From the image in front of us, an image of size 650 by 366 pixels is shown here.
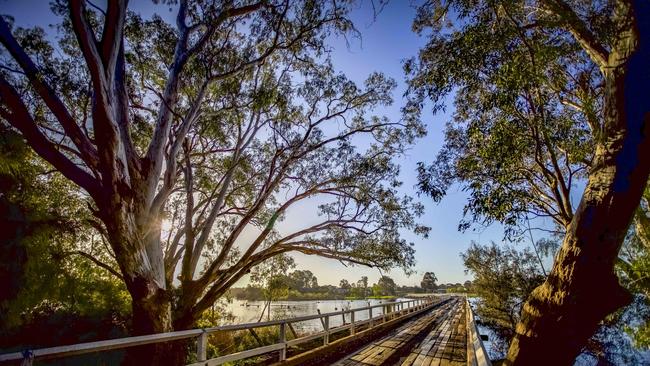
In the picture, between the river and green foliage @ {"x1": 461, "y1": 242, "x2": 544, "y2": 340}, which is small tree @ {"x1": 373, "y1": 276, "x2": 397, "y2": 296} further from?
green foliage @ {"x1": 461, "y1": 242, "x2": 544, "y2": 340}

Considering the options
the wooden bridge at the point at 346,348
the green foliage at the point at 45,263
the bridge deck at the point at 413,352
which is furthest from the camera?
the green foliage at the point at 45,263

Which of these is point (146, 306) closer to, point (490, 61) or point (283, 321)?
point (283, 321)

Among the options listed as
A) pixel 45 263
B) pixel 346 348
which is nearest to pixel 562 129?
pixel 346 348

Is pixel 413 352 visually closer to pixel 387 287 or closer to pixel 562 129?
pixel 562 129

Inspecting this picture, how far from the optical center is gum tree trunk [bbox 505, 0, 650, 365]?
3.37 m

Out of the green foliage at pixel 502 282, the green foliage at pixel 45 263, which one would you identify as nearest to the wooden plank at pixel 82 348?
the green foliage at pixel 45 263

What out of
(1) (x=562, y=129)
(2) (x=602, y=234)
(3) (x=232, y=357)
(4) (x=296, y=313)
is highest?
(1) (x=562, y=129)

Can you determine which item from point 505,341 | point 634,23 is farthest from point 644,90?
point 505,341

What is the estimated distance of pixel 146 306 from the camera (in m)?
5.95

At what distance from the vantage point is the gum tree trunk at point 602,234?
337 cm

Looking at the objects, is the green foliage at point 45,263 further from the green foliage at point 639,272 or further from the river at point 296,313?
the green foliage at point 639,272

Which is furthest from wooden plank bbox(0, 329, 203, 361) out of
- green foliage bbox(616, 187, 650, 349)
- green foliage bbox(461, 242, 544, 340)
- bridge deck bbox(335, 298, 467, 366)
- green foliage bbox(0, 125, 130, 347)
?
green foliage bbox(461, 242, 544, 340)

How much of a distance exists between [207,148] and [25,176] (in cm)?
570

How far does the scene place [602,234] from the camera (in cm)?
341
